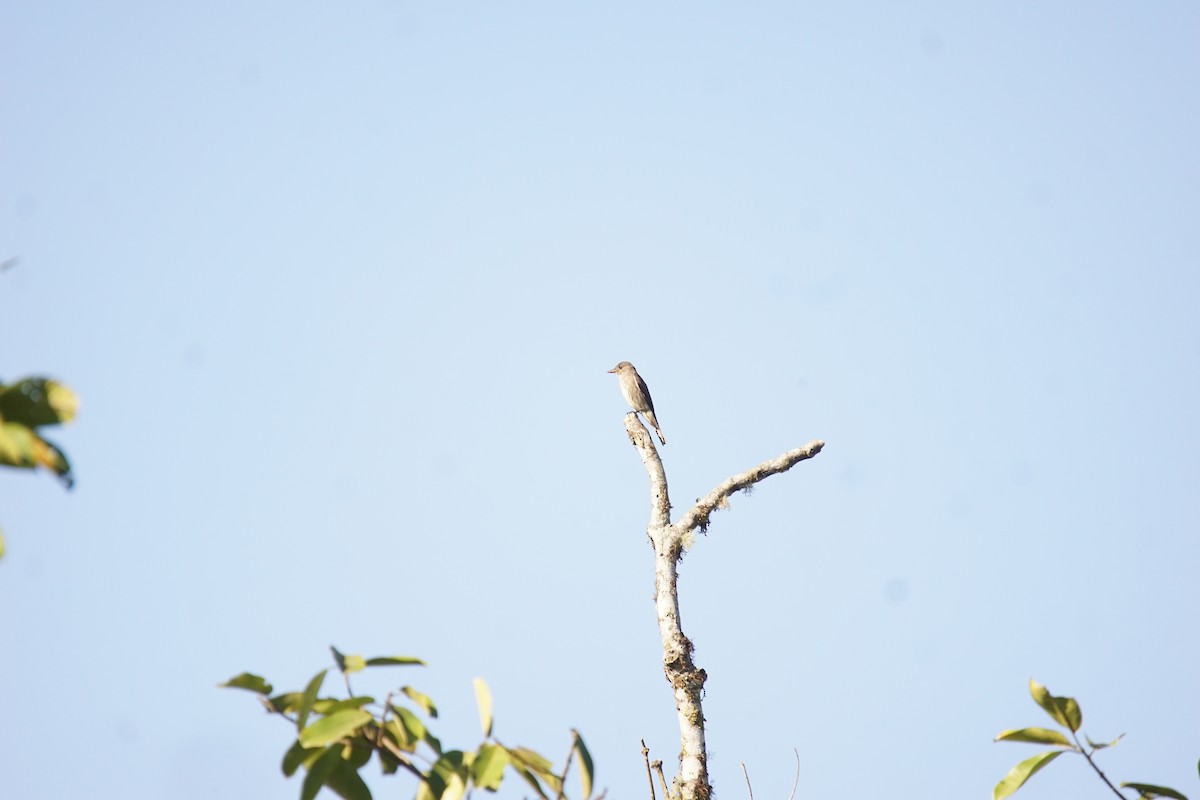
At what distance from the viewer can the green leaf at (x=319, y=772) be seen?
8.23ft

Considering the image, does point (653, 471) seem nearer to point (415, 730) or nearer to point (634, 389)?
point (415, 730)

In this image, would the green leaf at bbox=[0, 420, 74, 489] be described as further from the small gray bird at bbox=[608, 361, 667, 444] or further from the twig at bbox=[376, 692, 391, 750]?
the small gray bird at bbox=[608, 361, 667, 444]

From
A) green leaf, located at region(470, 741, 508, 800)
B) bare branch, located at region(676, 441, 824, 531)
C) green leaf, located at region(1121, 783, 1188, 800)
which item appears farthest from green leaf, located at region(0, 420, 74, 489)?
bare branch, located at region(676, 441, 824, 531)

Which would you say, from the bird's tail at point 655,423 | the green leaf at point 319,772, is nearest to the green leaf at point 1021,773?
the green leaf at point 319,772

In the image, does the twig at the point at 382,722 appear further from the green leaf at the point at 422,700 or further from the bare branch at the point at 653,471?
the bare branch at the point at 653,471

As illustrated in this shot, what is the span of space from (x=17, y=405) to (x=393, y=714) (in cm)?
128

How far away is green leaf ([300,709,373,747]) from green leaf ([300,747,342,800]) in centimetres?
7

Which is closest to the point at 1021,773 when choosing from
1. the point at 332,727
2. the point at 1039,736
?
the point at 1039,736

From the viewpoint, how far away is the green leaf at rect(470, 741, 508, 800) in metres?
2.52

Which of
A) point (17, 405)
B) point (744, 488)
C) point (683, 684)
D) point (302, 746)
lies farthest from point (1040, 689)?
point (744, 488)

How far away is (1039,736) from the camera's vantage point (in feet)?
9.41

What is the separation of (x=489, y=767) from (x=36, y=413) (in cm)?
129

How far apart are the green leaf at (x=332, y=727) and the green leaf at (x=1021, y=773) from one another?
1608mm

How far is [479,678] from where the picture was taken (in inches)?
106
